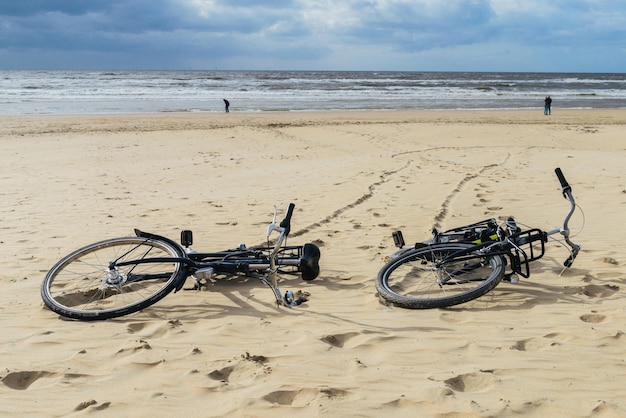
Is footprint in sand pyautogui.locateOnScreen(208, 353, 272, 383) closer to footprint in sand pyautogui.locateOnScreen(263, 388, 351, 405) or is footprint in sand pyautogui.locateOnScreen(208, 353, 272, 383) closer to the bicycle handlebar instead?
footprint in sand pyautogui.locateOnScreen(263, 388, 351, 405)

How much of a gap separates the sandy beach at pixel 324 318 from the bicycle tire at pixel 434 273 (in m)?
0.20

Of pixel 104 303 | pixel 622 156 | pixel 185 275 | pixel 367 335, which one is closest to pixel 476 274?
pixel 367 335

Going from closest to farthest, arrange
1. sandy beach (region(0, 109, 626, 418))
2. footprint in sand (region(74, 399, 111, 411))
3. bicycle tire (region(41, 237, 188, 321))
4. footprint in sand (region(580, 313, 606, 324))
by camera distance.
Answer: footprint in sand (region(74, 399, 111, 411))
sandy beach (region(0, 109, 626, 418))
footprint in sand (region(580, 313, 606, 324))
bicycle tire (region(41, 237, 188, 321))

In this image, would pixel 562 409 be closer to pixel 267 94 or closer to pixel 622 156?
pixel 622 156

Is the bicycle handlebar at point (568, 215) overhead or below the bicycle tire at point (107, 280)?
overhead

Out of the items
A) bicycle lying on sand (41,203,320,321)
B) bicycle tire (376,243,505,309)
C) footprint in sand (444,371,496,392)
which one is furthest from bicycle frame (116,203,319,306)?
footprint in sand (444,371,496,392)

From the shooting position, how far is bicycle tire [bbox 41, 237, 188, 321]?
13.8 ft

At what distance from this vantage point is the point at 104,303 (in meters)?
4.50

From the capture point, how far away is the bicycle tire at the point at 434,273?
4434mm

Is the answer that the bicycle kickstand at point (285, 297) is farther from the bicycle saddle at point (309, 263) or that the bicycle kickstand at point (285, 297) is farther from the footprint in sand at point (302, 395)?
the footprint in sand at point (302, 395)

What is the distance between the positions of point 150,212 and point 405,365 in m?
5.43

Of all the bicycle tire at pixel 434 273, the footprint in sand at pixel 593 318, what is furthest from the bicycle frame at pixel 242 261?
the footprint in sand at pixel 593 318

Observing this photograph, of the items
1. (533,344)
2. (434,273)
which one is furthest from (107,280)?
(533,344)

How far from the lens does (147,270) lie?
16.8 ft
